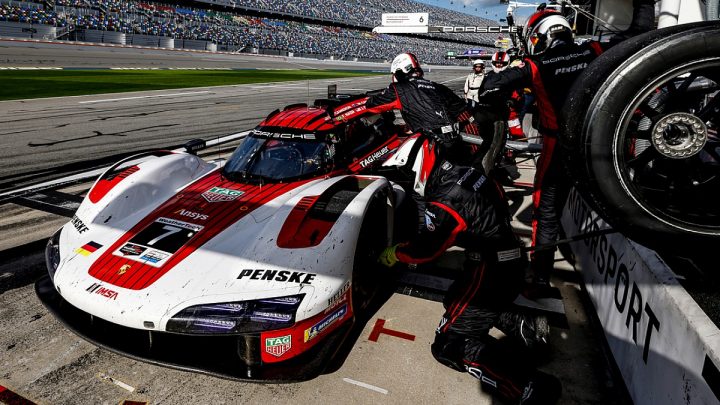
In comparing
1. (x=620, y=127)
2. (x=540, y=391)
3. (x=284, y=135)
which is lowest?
(x=540, y=391)

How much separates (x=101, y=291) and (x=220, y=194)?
1185 millimetres

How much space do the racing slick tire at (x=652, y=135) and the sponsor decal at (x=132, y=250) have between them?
8.01 ft

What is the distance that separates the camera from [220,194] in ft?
11.4

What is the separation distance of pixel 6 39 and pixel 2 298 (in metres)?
36.6

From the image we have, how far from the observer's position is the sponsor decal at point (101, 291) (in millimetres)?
2434

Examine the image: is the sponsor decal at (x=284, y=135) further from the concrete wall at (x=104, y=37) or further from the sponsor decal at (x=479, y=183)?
the concrete wall at (x=104, y=37)

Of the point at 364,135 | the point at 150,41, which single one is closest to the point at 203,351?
the point at 364,135

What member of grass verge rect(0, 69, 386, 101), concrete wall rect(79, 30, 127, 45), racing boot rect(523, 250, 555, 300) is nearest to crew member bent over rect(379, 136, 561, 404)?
racing boot rect(523, 250, 555, 300)

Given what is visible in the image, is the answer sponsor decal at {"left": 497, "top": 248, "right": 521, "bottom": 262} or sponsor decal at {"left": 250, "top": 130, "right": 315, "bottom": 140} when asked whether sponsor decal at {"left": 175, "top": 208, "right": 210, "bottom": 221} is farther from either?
sponsor decal at {"left": 497, "top": 248, "right": 521, "bottom": 262}

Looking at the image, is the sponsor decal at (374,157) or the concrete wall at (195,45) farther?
the concrete wall at (195,45)

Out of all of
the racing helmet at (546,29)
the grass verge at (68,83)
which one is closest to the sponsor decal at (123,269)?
the racing helmet at (546,29)

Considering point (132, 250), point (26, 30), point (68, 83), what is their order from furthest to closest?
point (26, 30), point (68, 83), point (132, 250)

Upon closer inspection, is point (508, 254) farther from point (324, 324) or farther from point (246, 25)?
point (246, 25)

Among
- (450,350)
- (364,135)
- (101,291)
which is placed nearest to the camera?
(101,291)
